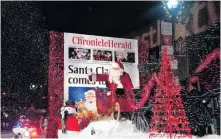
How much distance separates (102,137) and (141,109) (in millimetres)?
1461

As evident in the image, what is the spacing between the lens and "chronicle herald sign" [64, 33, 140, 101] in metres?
8.96

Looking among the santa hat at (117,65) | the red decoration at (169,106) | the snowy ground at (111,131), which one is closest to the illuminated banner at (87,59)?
the santa hat at (117,65)

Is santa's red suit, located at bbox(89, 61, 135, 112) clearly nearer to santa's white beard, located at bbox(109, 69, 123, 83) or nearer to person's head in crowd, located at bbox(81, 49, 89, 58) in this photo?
santa's white beard, located at bbox(109, 69, 123, 83)

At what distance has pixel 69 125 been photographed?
9.04m

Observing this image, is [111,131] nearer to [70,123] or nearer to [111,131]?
[111,131]

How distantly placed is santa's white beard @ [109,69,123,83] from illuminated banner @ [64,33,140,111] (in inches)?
8.2

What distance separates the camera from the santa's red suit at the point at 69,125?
8961 millimetres

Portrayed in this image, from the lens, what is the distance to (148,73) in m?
9.84

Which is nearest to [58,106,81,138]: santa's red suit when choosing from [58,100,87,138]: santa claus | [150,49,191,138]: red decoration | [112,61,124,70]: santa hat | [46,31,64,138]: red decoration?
[58,100,87,138]: santa claus

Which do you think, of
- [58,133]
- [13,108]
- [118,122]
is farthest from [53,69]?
[13,108]

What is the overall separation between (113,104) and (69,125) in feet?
4.67

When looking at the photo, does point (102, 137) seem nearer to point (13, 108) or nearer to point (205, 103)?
point (205, 103)

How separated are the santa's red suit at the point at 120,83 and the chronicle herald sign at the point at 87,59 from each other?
0.53 feet

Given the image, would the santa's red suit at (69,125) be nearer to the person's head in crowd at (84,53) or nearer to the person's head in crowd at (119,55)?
the person's head in crowd at (84,53)
